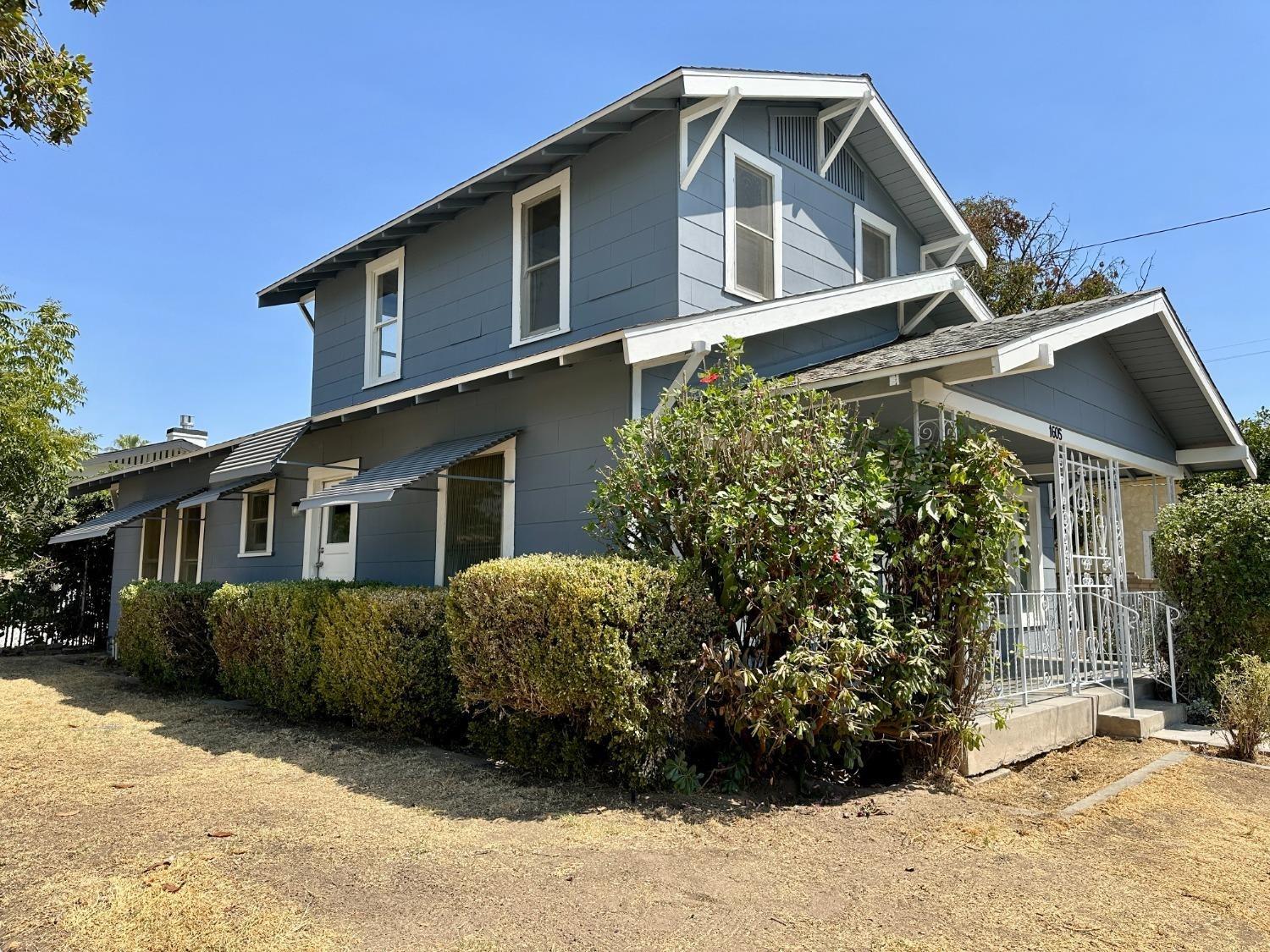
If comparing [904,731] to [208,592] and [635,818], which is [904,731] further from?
[208,592]

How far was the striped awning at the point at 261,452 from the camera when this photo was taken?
9.86 metres

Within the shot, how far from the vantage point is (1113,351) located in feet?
33.5

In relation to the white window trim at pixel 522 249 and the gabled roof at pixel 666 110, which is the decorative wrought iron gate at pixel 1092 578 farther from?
the white window trim at pixel 522 249

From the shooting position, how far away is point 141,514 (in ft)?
42.3

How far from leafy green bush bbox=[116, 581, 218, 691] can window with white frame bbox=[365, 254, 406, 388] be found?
3.62m

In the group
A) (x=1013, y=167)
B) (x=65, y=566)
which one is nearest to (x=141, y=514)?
(x=65, y=566)

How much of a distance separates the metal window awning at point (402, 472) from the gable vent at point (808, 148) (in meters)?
4.66

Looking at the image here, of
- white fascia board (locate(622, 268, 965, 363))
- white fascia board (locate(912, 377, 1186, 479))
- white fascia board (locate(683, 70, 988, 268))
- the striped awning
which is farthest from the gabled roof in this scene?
white fascia board (locate(912, 377, 1186, 479))

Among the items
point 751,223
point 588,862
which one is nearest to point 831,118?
point 751,223

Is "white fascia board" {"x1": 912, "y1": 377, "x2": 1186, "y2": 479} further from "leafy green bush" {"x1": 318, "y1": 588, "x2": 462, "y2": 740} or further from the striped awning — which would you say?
the striped awning

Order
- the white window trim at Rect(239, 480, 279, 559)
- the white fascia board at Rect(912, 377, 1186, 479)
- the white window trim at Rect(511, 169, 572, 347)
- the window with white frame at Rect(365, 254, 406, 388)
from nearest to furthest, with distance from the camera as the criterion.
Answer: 1. the white fascia board at Rect(912, 377, 1186, 479)
2. the white window trim at Rect(511, 169, 572, 347)
3. the window with white frame at Rect(365, 254, 406, 388)
4. the white window trim at Rect(239, 480, 279, 559)

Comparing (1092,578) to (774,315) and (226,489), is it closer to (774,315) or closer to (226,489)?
(774,315)

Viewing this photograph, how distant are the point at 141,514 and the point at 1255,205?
2266 cm

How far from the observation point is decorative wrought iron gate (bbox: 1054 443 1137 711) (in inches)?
320
